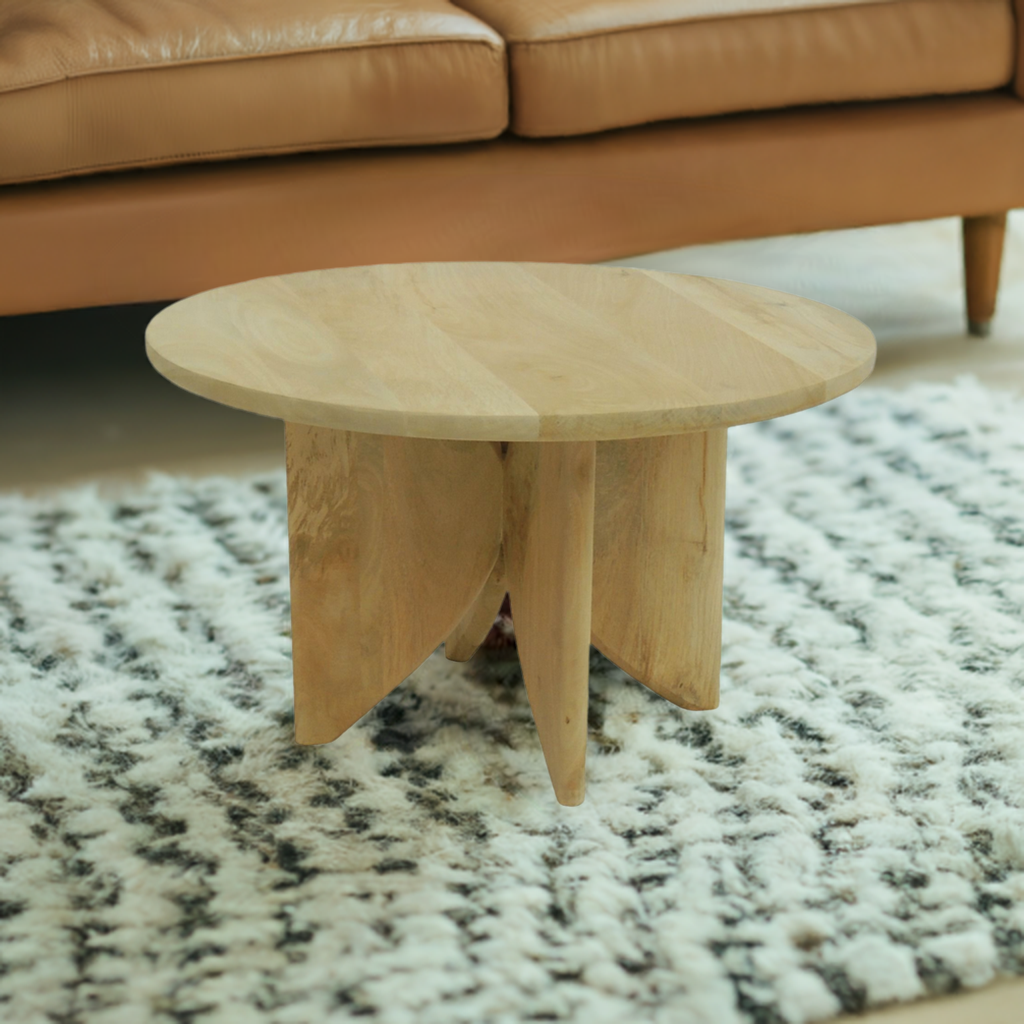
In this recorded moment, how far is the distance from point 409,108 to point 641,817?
107 cm

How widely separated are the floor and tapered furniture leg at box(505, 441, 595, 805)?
2.40 ft

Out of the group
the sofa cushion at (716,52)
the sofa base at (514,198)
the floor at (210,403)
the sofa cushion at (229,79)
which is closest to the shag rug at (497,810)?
the floor at (210,403)

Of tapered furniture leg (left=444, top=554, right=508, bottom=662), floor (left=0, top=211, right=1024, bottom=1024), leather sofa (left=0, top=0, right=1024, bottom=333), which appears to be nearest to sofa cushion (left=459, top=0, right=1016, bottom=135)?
leather sofa (left=0, top=0, right=1024, bottom=333)

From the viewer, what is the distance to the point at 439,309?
111cm

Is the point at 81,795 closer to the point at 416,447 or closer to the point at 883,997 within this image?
the point at 416,447

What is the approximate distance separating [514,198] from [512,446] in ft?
2.70

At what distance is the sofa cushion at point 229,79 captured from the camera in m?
1.63

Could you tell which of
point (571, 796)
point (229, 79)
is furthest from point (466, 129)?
point (571, 796)

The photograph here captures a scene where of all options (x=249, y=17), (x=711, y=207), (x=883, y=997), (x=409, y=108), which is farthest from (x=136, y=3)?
(x=883, y=997)

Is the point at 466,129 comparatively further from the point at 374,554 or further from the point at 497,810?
the point at 497,810

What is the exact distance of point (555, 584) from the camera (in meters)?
1.03

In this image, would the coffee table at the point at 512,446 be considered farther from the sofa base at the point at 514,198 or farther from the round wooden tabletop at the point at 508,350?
the sofa base at the point at 514,198

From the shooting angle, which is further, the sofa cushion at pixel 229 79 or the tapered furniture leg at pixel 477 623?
the sofa cushion at pixel 229 79

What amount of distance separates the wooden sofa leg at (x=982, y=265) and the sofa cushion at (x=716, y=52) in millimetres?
284
